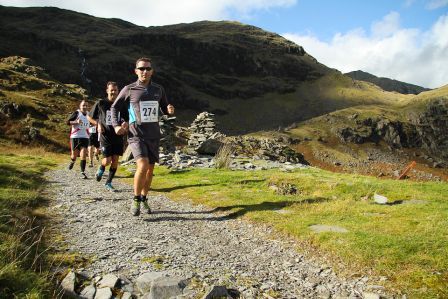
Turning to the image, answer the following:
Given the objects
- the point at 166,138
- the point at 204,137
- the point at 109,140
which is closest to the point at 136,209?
the point at 109,140

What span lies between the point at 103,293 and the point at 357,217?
20.7 ft

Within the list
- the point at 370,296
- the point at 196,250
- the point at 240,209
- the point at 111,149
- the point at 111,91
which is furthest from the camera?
the point at 111,91

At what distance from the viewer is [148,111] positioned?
964cm

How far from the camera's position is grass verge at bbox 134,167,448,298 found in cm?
594

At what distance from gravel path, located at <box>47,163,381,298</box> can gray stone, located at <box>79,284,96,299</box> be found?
0.51m

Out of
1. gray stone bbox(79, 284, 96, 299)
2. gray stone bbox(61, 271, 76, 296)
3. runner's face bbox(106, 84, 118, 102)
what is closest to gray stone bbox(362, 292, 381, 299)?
gray stone bbox(79, 284, 96, 299)

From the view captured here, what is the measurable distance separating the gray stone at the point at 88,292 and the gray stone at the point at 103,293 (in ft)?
0.18

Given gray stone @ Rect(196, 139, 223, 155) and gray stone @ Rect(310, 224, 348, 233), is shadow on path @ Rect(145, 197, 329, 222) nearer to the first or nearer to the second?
gray stone @ Rect(310, 224, 348, 233)

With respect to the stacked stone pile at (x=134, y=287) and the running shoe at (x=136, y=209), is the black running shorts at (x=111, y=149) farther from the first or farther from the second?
the stacked stone pile at (x=134, y=287)

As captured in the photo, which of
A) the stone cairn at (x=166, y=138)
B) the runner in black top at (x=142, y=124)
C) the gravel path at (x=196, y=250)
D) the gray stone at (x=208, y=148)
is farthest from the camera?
the gray stone at (x=208, y=148)

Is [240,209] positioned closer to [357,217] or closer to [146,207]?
[146,207]

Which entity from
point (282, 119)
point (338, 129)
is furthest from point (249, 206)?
point (282, 119)

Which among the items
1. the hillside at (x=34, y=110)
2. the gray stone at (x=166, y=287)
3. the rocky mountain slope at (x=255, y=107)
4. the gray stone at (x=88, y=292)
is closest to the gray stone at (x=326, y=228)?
the gray stone at (x=166, y=287)

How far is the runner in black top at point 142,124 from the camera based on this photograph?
9.50 meters
